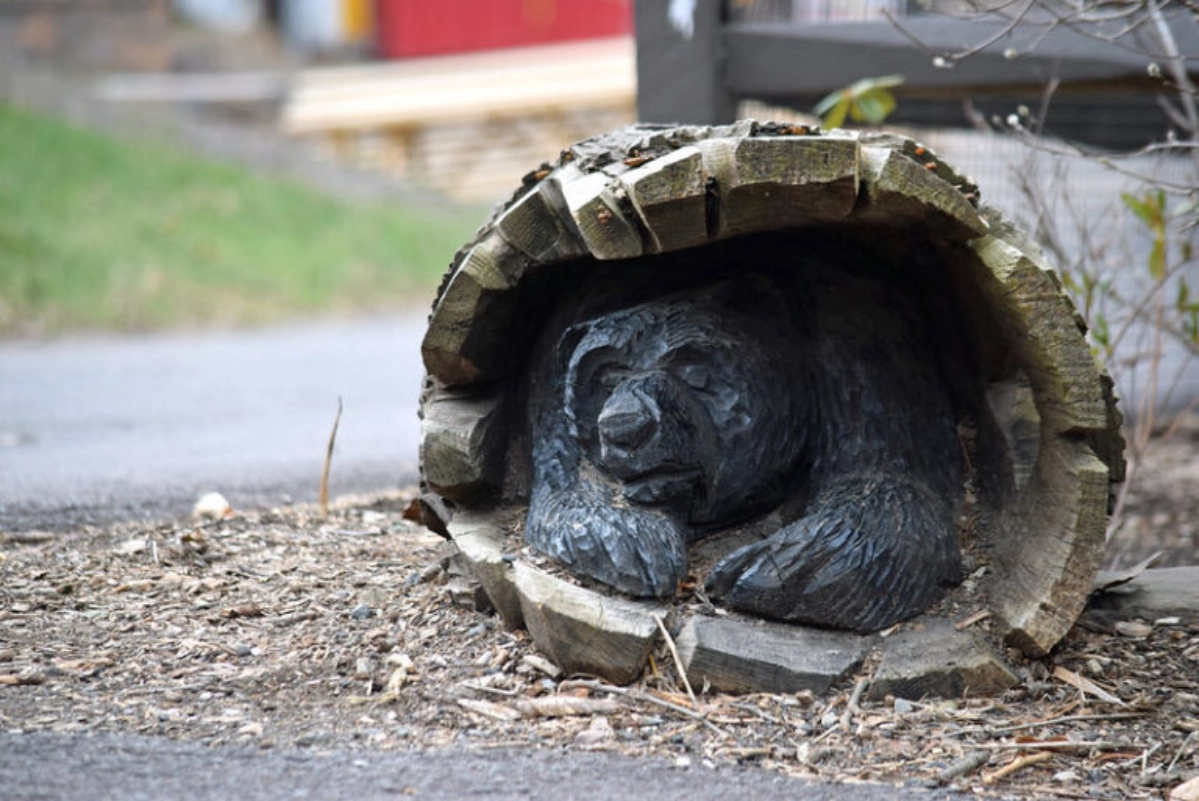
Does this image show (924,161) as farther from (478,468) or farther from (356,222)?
(356,222)

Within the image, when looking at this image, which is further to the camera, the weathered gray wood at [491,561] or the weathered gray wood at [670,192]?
the weathered gray wood at [491,561]

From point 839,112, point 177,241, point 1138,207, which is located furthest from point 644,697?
point 177,241

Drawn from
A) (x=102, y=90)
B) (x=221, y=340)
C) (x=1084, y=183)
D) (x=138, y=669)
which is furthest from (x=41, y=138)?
(x=138, y=669)

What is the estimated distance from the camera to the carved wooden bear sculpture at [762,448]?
2654mm

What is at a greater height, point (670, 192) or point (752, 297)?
point (670, 192)

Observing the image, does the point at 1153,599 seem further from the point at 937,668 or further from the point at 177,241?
the point at 177,241

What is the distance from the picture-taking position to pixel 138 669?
2787mm

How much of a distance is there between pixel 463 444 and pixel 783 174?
0.88 metres

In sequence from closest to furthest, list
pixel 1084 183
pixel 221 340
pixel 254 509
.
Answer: pixel 254 509
pixel 1084 183
pixel 221 340

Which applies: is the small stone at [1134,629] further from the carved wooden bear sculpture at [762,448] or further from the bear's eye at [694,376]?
the bear's eye at [694,376]

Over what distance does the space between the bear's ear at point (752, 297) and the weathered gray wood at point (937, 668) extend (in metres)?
0.72

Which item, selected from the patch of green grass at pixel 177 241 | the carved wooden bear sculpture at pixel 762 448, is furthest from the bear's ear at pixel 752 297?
the patch of green grass at pixel 177 241

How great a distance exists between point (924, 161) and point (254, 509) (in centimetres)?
234

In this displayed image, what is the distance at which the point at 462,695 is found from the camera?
8.64 feet
